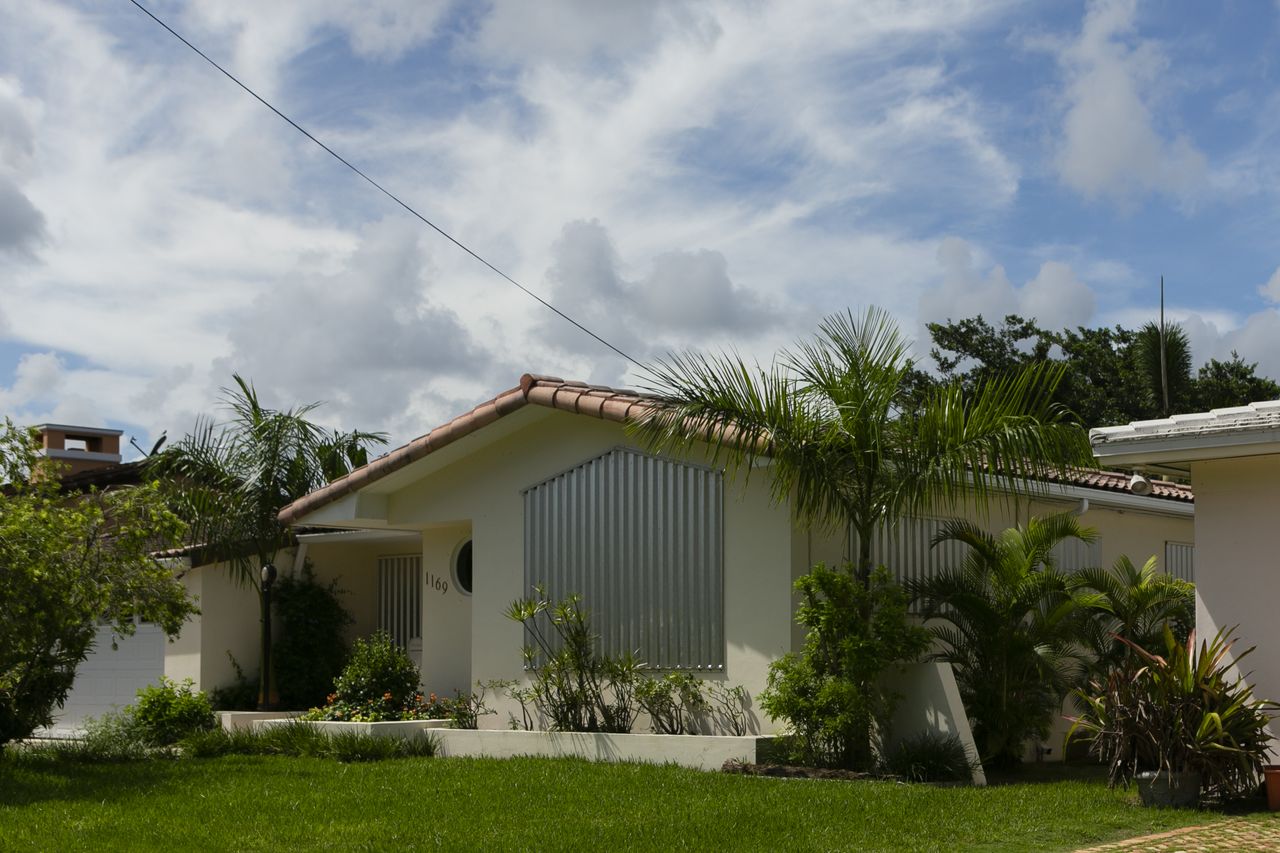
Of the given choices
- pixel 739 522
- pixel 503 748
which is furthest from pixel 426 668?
pixel 739 522

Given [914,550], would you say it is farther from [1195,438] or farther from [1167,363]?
[1167,363]

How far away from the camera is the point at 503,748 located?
1507 centimetres

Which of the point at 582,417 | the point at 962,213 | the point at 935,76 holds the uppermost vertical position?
the point at 935,76

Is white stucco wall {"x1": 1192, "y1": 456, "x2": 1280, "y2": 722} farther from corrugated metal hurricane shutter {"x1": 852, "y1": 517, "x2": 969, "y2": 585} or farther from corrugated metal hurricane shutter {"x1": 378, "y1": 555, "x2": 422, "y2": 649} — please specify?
corrugated metal hurricane shutter {"x1": 378, "y1": 555, "x2": 422, "y2": 649}

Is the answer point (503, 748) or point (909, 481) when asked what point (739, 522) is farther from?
point (503, 748)

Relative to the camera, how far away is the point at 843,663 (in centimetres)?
1259

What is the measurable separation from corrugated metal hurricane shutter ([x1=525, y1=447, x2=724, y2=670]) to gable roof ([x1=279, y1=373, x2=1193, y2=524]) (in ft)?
3.03

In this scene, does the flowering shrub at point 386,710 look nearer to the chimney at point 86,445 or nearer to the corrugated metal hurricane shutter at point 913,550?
the corrugated metal hurricane shutter at point 913,550

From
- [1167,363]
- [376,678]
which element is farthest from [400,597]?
[1167,363]

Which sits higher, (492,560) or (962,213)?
(962,213)

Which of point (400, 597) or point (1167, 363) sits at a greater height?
point (1167, 363)

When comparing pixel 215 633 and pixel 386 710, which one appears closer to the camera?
pixel 386 710

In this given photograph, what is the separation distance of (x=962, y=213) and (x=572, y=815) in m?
8.50

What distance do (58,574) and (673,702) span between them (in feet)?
20.0
